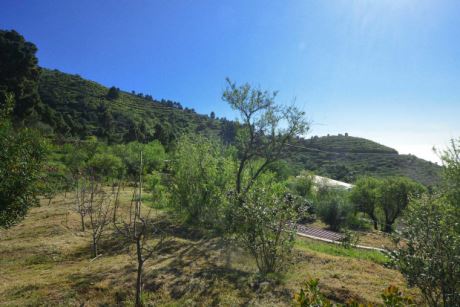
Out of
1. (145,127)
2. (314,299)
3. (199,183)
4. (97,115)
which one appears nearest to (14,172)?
(314,299)

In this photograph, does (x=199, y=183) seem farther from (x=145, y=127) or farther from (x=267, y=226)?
(x=145, y=127)

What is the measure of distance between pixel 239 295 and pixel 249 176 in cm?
742

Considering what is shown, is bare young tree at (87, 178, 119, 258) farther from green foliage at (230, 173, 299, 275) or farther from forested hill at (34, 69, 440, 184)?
forested hill at (34, 69, 440, 184)

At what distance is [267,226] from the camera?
7.06 m

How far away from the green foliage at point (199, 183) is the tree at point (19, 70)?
109ft

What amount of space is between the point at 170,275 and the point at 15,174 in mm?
4694

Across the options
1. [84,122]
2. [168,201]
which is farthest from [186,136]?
[84,122]

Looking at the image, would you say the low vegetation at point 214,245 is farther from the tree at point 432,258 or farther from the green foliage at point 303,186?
the green foliage at point 303,186

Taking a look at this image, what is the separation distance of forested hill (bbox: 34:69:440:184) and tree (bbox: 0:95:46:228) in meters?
35.4

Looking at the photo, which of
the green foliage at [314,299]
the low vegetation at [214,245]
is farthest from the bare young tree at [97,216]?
the green foliage at [314,299]

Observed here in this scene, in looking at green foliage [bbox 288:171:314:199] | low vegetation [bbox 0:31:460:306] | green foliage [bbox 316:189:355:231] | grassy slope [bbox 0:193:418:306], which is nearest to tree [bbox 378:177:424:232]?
green foliage [bbox 316:189:355:231]

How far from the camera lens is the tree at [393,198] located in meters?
27.4

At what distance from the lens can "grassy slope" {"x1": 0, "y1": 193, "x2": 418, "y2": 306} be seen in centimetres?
628

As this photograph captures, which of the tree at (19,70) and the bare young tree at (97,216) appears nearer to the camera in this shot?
the bare young tree at (97,216)
